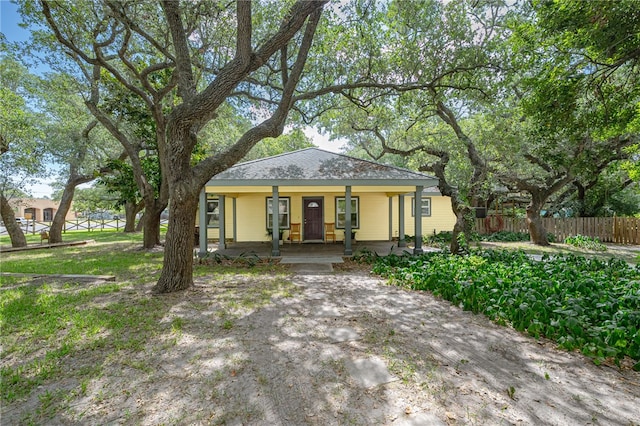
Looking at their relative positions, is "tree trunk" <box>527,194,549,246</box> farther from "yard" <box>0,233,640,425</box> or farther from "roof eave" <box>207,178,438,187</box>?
"yard" <box>0,233,640,425</box>

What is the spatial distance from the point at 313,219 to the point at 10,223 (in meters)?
12.9

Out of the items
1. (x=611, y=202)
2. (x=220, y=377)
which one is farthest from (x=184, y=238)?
(x=611, y=202)

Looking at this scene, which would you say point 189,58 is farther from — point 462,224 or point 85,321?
point 462,224

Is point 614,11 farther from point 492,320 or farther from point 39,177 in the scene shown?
point 39,177

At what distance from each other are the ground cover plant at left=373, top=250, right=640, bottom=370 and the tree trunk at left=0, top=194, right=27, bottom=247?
625 inches

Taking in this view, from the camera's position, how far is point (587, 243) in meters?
Answer: 11.4

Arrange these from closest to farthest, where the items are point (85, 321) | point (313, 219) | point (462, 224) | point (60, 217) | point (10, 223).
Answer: point (85, 321) → point (462, 224) → point (10, 223) → point (313, 219) → point (60, 217)

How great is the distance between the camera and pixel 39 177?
1334 cm

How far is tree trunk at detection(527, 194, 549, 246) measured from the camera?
12.7m

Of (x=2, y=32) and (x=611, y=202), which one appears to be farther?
(x=611, y=202)

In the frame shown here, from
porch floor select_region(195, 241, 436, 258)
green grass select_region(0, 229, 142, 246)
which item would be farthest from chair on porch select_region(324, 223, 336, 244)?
green grass select_region(0, 229, 142, 246)

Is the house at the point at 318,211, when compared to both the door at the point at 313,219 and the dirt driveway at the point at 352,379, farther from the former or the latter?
the dirt driveway at the point at 352,379

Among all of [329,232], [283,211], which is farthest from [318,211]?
[283,211]

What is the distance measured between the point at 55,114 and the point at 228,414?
1999 centimetres
